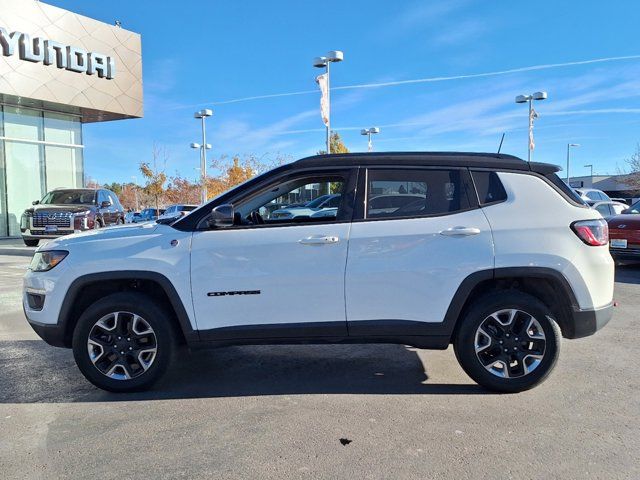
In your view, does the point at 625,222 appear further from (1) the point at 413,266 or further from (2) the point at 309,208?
(1) the point at 413,266

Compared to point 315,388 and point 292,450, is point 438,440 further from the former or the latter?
point 315,388

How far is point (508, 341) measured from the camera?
3938mm

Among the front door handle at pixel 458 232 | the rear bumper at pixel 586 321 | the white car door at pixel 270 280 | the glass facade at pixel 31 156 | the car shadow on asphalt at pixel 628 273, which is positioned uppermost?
the glass facade at pixel 31 156

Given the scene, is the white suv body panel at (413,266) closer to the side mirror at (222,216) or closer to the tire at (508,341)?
the tire at (508,341)

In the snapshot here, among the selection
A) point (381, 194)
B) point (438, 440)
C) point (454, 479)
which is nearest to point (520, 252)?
point (381, 194)

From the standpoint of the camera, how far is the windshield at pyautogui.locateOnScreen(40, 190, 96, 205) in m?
15.7

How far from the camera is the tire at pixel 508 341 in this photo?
3.89 m

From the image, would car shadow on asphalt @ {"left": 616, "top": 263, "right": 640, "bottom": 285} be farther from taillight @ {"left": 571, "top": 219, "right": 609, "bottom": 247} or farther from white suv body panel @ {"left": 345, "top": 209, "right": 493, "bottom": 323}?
white suv body panel @ {"left": 345, "top": 209, "right": 493, "bottom": 323}

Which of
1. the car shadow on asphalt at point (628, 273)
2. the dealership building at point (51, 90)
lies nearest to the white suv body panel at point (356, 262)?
the car shadow on asphalt at point (628, 273)

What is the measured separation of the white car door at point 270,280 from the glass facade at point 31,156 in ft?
71.4

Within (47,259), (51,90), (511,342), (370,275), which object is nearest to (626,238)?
(511,342)

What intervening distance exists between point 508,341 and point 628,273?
26.0 feet

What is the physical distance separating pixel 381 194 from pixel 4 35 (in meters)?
20.7

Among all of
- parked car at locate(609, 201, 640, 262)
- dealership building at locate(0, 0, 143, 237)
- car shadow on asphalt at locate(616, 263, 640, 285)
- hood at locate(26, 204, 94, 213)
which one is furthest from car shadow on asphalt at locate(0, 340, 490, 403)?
dealership building at locate(0, 0, 143, 237)
